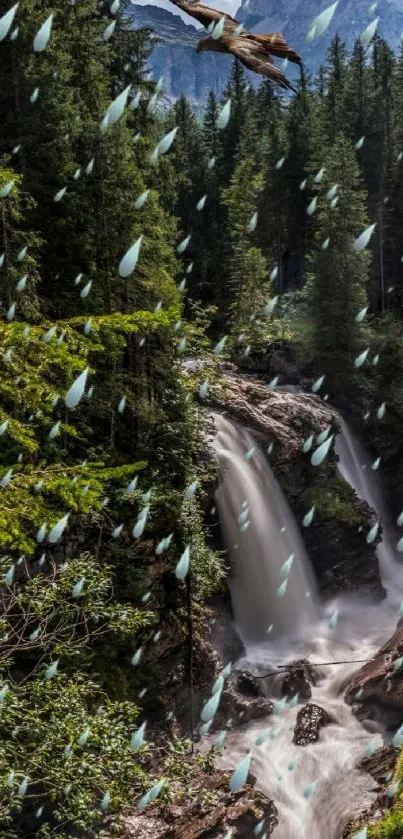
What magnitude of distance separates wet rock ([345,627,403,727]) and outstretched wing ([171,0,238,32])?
48.8ft

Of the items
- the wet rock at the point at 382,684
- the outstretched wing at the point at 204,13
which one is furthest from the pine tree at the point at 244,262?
the outstretched wing at the point at 204,13

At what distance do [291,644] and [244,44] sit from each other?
17.8m

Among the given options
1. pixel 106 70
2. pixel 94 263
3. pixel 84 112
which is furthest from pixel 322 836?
pixel 106 70

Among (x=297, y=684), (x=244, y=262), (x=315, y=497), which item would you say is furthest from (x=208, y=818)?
(x=244, y=262)

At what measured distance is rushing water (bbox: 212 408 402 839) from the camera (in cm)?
1231

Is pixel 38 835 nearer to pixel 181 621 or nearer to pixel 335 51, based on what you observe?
pixel 181 621

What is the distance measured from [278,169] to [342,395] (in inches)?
1025

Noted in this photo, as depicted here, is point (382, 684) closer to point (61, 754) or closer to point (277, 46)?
point (61, 754)

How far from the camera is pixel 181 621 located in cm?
1395

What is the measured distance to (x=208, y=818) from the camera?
9977 millimetres

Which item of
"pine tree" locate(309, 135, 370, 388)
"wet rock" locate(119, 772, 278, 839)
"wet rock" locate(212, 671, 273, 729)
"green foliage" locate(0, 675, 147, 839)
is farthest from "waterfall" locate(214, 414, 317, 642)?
"green foliage" locate(0, 675, 147, 839)

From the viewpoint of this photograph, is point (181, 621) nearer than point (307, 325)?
Yes

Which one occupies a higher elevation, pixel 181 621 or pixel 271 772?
pixel 181 621

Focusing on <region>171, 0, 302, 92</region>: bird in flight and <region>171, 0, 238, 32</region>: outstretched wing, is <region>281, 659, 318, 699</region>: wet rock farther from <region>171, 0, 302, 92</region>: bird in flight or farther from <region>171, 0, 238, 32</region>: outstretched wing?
<region>171, 0, 238, 32</region>: outstretched wing
